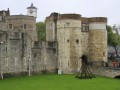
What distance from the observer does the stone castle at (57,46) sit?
42422mm

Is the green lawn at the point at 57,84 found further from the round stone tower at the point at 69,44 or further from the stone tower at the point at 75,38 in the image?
the stone tower at the point at 75,38

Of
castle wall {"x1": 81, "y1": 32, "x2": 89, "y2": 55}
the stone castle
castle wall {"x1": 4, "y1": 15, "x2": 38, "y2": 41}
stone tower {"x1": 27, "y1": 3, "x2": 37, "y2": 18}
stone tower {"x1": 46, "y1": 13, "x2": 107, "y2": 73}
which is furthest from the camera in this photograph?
stone tower {"x1": 27, "y1": 3, "x2": 37, "y2": 18}

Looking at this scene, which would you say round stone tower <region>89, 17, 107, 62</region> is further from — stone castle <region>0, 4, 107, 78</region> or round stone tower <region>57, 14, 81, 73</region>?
round stone tower <region>57, 14, 81, 73</region>

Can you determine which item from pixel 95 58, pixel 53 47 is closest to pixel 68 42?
pixel 53 47

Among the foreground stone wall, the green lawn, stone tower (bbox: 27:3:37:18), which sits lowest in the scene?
the green lawn

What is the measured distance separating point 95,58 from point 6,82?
16479 millimetres

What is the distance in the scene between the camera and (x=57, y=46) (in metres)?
48.5

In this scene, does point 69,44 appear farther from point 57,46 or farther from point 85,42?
point 85,42

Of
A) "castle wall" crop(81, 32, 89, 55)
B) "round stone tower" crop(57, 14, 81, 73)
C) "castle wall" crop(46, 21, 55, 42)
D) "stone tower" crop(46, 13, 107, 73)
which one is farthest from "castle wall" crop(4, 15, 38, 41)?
"castle wall" crop(81, 32, 89, 55)

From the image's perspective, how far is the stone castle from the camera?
42422mm

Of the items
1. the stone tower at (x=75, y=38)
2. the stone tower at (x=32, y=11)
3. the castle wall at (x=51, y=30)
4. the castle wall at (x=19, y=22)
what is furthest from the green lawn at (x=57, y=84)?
the stone tower at (x=32, y=11)

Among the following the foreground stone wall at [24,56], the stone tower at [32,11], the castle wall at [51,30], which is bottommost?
the foreground stone wall at [24,56]

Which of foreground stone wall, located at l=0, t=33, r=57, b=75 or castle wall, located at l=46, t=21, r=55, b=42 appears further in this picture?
castle wall, located at l=46, t=21, r=55, b=42

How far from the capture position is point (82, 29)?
50.1 meters
